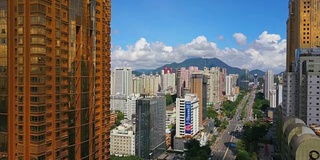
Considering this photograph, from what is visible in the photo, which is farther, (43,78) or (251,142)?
(251,142)

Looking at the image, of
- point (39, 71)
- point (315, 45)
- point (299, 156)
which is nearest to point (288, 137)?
point (299, 156)

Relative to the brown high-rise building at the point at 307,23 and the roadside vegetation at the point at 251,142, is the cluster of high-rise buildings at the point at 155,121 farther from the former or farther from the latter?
the brown high-rise building at the point at 307,23

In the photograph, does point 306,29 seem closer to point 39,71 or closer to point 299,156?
point 299,156

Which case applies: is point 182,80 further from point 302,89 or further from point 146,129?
point 302,89

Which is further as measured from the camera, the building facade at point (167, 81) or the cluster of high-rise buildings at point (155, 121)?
the building facade at point (167, 81)

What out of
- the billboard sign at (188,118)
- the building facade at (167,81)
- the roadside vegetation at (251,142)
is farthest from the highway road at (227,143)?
the building facade at (167,81)

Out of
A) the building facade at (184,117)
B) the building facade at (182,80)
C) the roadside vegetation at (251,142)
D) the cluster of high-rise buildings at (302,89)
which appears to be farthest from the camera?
the building facade at (182,80)

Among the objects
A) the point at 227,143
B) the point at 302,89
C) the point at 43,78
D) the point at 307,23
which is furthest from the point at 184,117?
the point at 43,78
